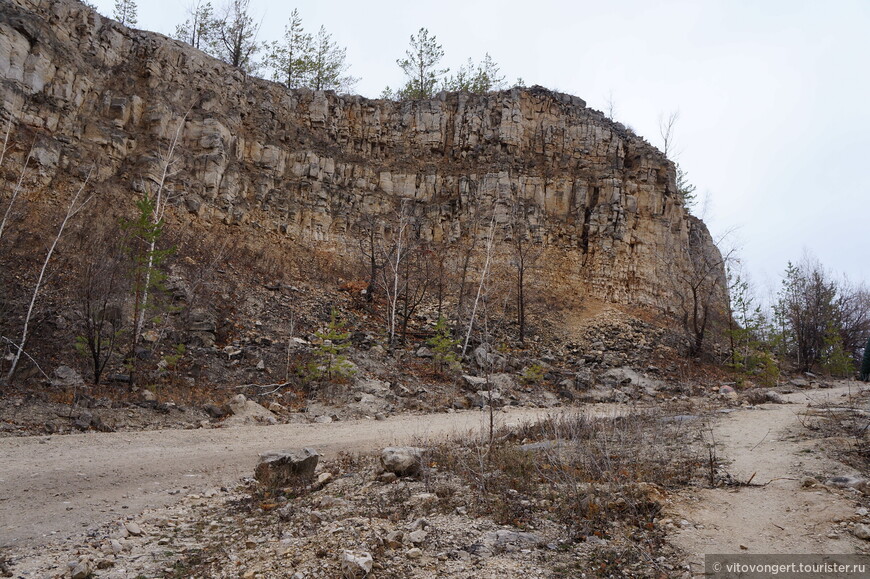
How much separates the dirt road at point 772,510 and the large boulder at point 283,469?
4391mm

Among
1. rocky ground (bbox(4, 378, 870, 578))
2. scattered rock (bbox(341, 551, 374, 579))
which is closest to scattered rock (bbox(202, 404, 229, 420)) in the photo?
rocky ground (bbox(4, 378, 870, 578))

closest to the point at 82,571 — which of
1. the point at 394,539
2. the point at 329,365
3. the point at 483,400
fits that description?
the point at 394,539

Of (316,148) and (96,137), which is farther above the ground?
(316,148)

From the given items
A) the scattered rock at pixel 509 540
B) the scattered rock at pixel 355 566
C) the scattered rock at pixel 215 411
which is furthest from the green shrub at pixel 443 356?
the scattered rock at pixel 355 566

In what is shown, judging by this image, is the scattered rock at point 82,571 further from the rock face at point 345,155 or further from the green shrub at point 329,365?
the rock face at point 345,155

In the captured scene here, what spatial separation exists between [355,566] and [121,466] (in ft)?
15.7

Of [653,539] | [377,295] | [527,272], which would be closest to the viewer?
[653,539]

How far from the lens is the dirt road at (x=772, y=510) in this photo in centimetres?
366

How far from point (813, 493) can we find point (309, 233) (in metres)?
24.5

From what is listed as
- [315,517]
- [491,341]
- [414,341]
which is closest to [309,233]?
[414,341]

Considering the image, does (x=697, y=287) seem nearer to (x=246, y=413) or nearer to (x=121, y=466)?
(x=246, y=413)

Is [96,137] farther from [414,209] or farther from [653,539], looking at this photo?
[653,539]

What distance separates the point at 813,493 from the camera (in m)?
4.53

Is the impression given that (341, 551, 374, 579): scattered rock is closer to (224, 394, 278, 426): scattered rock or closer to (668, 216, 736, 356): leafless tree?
(224, 394, 278, 426): scattered rock
